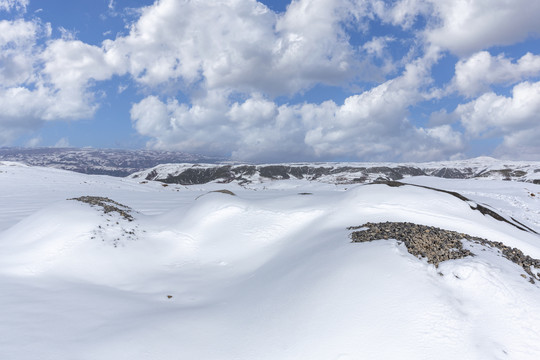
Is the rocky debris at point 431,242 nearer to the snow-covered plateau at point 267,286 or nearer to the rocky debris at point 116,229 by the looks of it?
the snow-covered plateau at point 267,286

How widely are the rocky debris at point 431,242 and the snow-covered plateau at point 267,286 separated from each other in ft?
0.40

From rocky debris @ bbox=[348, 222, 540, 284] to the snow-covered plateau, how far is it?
121mm

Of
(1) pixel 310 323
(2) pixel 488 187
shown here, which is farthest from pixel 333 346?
(2) pixel 488 187

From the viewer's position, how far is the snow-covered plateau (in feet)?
19.1

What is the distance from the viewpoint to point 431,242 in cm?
941

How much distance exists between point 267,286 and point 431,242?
19.1ft

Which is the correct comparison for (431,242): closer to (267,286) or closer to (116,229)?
(267,286)

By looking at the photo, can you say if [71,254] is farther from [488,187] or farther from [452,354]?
[488,187]

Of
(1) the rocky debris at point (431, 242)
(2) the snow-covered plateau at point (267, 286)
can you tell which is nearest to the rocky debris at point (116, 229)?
(2) the snow-covered plateau at point (267, 286)

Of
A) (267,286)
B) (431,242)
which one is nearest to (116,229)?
(267,286)

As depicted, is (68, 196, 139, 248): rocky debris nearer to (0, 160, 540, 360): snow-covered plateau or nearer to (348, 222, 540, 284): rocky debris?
(0, 160, 540, 360): snow-covered plateau

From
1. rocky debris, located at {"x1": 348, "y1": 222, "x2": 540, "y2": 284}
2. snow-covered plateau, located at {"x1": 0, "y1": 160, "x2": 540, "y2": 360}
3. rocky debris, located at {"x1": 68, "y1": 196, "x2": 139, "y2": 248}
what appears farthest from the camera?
rocky debris, located at {"x1": 68, "y1": 196, "x2": 139, "y2": 248}

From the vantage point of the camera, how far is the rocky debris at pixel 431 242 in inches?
333

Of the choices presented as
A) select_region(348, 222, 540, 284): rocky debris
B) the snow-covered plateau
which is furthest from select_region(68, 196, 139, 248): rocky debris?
select_region(348, 222, 540, 284): rocky debris
